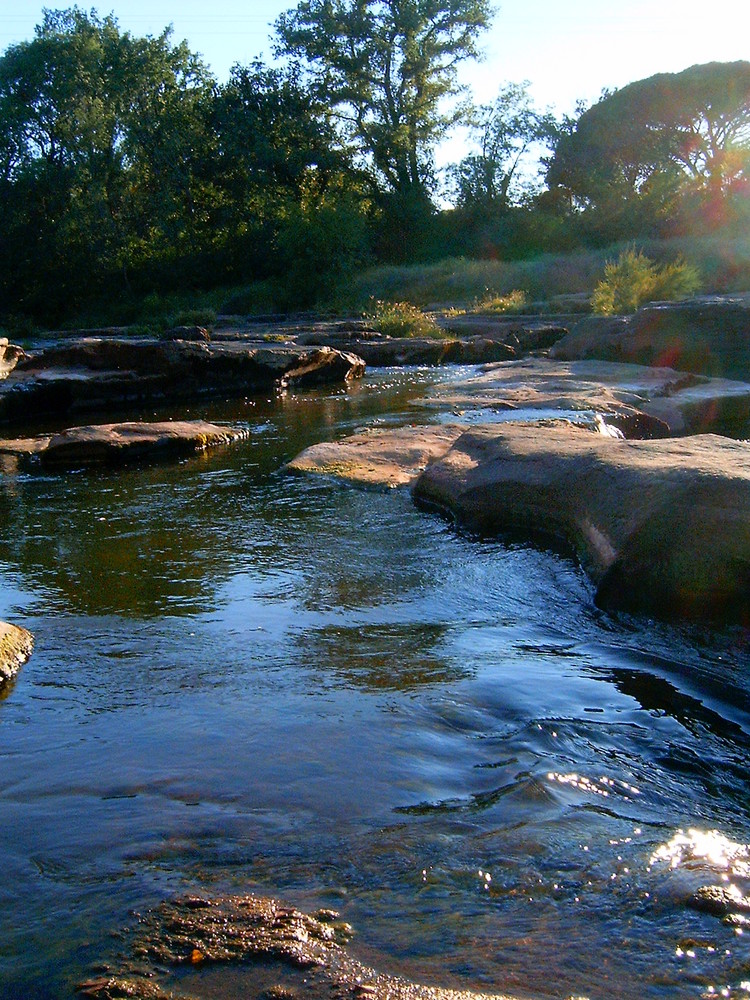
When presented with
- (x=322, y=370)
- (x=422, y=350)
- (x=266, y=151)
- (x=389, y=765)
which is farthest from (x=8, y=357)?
(x=266, y=151)

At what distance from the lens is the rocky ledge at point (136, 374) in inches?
398

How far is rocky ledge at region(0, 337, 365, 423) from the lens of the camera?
398 inches

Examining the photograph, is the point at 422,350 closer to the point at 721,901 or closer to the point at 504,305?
the point at 504,305

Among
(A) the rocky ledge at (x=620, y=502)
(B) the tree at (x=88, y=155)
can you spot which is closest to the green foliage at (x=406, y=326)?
(A) the rocky ledge at (x=620, y=502)

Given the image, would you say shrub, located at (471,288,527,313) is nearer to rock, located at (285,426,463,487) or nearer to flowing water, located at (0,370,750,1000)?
rock, located at (285,426,463,487)

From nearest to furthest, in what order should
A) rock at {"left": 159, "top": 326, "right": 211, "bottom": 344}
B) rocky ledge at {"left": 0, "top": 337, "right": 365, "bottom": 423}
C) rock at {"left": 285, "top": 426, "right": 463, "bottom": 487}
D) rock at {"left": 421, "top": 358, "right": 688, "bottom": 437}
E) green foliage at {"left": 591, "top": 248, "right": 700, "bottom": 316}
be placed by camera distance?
rock at {"left": 285, "top": 426, "right": 463, "bottom": 487}
rock at {"left": 421, "top": 358, "right": 688, "bottom": 437}
rocky ledge at {"left": 0, "top": 337, "right": 365, "bottom": 423}
rock at {"left": 159, "top": 326, "right": 211, "bottom": 344}
green foliage at {"left": 591, "top": 248, "right": 700, "bottom": 316}

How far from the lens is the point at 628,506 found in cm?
381

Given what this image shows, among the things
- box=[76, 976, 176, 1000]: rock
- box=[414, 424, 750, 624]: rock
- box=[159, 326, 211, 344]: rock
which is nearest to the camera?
box=[76, 976, 176, 1000]: rock

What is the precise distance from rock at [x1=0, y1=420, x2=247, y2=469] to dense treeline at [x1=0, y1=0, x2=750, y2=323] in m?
24.3

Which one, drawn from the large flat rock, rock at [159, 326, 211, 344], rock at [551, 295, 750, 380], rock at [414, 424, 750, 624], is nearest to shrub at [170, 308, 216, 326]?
rock at [159, 326, 211, 344]

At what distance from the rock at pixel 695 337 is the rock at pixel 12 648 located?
10.0 meters

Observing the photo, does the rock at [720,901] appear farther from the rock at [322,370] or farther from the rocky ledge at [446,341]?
the rocky ledge at [446,341]

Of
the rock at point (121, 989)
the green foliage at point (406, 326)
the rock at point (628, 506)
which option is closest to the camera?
the rock at point (121, 989)

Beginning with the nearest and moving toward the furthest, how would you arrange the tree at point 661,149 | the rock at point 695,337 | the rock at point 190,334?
the rock at point 695,337, the rock at point 190,334, the tree at point 661,149
